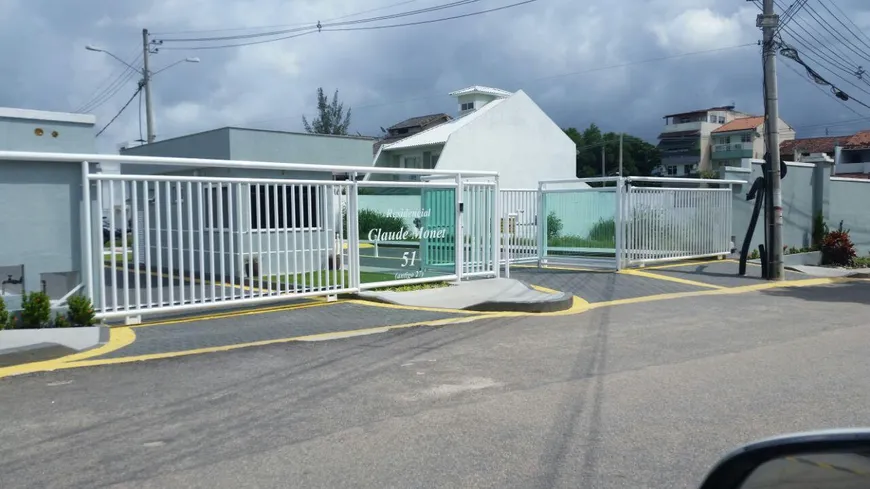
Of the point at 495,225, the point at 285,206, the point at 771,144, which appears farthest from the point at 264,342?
the point at 771,144

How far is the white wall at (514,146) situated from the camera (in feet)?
118

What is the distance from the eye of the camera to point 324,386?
716cm

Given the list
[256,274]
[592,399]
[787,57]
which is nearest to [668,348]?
[592,399]

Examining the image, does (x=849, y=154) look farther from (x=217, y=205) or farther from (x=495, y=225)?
(x=217, y=205)

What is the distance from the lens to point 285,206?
1191 cm

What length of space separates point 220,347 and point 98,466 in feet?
13.3

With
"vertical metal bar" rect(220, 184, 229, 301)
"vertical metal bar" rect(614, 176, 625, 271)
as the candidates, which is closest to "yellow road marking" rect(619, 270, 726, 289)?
"vertical metal bar" rect(614, 176, 625, 271)

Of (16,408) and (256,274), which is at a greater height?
(256,274)

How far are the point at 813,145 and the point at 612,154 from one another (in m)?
19.8

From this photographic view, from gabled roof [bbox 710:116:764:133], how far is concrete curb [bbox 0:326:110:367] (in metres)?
74.9

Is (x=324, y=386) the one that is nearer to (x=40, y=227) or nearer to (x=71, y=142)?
(x=40, y=227)

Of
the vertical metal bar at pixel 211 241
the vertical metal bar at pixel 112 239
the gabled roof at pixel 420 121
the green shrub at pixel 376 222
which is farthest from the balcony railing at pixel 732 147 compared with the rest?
the vertical metal bar at pixel 112 239

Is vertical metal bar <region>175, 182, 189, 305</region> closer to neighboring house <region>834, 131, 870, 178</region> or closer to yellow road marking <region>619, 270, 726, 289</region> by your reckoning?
yellow road marking <region>619, 270, 726, 289</region>

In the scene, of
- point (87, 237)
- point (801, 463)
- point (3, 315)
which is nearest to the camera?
point (801, 463)
